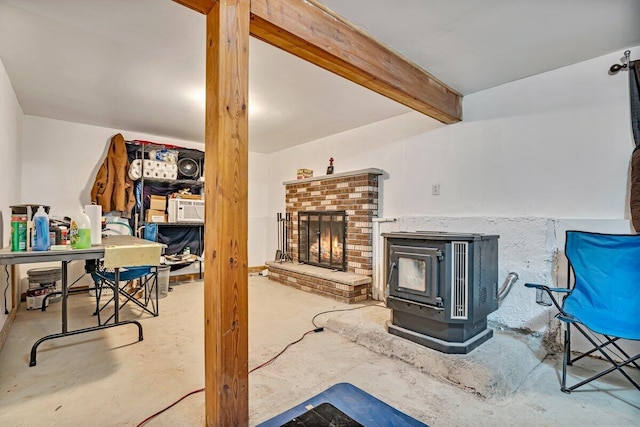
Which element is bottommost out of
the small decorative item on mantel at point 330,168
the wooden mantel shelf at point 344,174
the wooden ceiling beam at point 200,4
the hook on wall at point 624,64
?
the wooden mantel shelf at point 344,174

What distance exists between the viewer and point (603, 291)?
2.05m

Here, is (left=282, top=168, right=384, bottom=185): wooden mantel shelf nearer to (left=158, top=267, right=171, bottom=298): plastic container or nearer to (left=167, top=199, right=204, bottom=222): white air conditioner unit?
(left=167, top=199, right=204, bottom=222): white air conditioner unit

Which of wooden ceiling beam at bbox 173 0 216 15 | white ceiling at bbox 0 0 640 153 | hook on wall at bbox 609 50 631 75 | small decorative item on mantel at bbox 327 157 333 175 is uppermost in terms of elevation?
white ceiling at bbox 0 0 640 153

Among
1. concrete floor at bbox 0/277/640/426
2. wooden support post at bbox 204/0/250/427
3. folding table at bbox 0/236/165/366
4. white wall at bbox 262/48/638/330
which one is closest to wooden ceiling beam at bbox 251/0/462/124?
wooden support post at bbox 204/0/250/427

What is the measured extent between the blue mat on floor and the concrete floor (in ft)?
0.41

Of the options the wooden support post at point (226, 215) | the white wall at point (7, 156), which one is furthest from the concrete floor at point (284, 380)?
the white wall at point (7, 156)

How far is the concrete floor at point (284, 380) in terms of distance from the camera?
1.67 m

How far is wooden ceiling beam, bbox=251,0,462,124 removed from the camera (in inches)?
65.3

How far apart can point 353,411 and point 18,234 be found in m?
2.19

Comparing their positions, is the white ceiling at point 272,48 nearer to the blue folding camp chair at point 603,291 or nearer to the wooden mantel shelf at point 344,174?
the wooden mantel shelf at point 344,174

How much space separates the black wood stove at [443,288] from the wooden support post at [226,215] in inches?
56.2

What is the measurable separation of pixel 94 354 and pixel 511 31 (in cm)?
379

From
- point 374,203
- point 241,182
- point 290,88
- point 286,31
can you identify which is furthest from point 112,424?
point 374,203

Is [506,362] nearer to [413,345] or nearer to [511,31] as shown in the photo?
[413,345]
